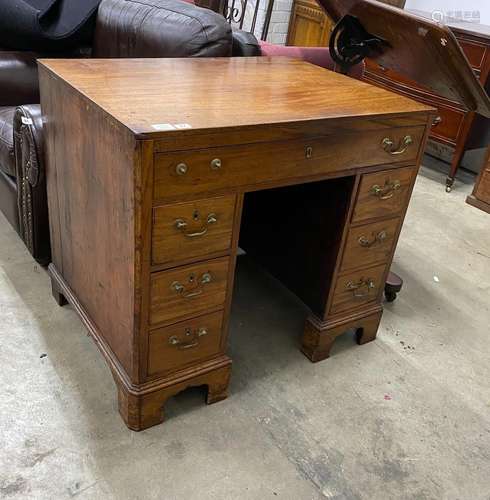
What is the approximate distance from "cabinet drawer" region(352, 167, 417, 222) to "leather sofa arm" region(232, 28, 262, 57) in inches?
28.9

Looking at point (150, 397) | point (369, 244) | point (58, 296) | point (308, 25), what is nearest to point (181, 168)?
point (150, 397)

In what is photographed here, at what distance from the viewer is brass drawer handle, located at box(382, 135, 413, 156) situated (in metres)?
1.36

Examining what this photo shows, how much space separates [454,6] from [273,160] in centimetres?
290

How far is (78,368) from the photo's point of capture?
4.96 feet

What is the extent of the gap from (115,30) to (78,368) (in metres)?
1.38

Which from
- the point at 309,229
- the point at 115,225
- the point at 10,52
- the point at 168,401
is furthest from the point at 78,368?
the point at 10,52

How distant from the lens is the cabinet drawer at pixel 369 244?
149 cm

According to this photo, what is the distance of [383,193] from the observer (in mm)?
1453

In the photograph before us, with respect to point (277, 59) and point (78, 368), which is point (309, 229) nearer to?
point (277, 59)

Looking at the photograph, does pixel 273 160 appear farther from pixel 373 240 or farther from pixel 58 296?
pixel 58 296

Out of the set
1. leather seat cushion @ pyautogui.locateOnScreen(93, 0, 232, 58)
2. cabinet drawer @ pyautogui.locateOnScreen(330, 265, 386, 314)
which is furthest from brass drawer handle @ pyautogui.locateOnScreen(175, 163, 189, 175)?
leather seat cushion @ pyautogui.locateOnScreen(93, 0, 232, 58)

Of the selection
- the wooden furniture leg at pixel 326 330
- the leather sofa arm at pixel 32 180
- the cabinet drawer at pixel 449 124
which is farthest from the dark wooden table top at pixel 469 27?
the leather sofa arm at pixel 32 180

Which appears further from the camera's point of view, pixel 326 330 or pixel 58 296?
pixel 58 296

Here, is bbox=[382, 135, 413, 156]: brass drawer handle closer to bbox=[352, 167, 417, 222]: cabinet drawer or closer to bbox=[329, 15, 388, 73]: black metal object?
bbox=[352, 167, 417, 222]: cabinet drawer
